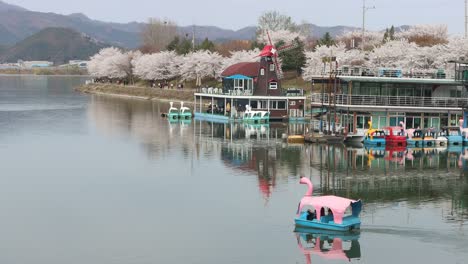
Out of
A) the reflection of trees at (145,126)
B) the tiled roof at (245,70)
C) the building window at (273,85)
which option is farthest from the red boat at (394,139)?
the tiled roof at (245,70)

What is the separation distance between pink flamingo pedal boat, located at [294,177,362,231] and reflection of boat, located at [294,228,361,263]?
0.24m

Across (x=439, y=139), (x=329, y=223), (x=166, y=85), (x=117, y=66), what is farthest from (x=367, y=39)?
(x=329, y=223)

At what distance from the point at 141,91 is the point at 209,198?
243 feet

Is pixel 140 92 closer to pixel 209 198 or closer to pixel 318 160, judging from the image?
pixel 318 160

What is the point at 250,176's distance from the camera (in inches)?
1422

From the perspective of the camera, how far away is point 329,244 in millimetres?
23938

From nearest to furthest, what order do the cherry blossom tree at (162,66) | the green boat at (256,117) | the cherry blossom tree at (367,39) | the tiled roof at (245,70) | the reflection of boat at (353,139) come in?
the reflection of boat at (353,139)
the green boat at (256,117)
the tiled roof at (245,70)
the cherry blossom tree at (367,39)
the cherry blossom tree at (162,66)

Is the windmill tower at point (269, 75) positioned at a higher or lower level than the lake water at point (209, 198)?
higher

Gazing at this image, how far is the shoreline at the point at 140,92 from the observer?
91.8m

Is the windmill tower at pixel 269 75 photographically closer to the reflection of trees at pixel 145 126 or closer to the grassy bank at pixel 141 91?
the reflection of trees at pixel 145 126

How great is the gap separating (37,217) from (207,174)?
11202mm

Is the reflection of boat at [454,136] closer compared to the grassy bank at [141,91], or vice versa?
the reflection of boat at [454,136]

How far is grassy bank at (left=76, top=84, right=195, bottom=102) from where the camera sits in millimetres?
Result: 92188

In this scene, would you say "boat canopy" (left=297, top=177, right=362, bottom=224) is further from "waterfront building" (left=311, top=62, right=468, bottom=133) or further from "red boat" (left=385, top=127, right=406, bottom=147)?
"waterfront building" (left=311, top=62, right=468, bottom=133)
